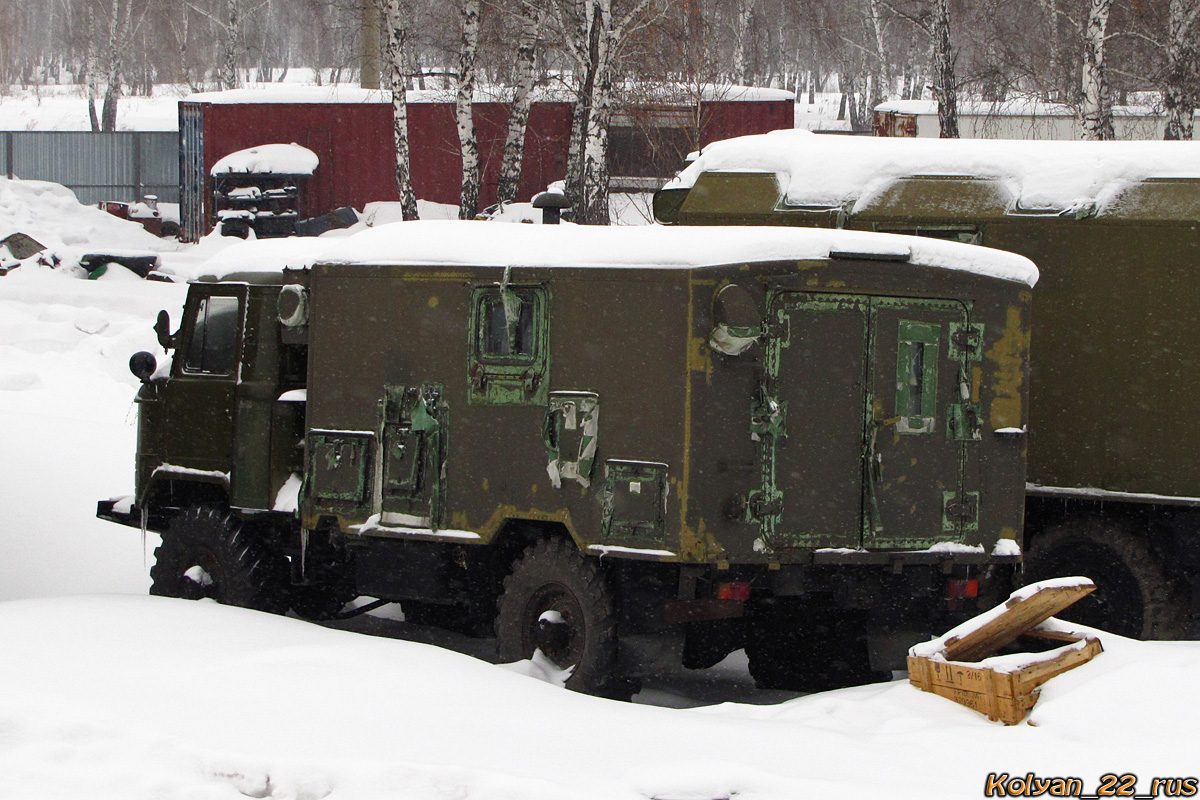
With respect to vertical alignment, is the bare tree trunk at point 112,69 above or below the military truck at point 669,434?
above

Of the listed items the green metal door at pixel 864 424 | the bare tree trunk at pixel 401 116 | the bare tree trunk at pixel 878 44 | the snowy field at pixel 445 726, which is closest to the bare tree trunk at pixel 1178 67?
the bare tree trunk at pixel 878 44

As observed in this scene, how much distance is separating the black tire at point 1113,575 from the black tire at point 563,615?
302 centimetres

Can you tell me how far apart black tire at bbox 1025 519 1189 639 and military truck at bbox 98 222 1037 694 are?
1.03 meters

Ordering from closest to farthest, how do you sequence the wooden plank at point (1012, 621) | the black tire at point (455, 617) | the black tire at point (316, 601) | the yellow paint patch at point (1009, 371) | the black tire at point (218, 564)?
the wooden plank at point (1012, 621) < the yellow paint patch at point (1009, 371) < the black tire at point (455, 617) < the black tire at point (218, 564) < the black tire at point (316, 601)

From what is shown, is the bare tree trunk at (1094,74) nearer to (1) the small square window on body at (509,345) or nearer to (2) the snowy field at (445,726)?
(2) the snowy field at (445,726)

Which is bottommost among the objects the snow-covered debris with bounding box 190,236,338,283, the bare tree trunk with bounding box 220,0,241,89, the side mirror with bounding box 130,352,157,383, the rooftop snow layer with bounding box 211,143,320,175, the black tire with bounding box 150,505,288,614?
the black tire with bounding box 150,505,288,614

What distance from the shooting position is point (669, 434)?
7.12 metres

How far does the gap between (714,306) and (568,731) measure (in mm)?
2170

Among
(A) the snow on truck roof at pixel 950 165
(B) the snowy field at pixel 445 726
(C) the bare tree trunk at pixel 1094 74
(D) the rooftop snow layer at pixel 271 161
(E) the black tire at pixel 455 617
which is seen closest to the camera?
(B) the snowy field at pixel 445 726

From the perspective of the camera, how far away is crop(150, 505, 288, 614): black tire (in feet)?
29.7

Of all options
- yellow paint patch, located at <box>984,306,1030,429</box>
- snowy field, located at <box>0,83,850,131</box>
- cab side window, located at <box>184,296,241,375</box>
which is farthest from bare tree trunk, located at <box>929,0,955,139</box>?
snowy field, located at <box>0,83,850,131</box>

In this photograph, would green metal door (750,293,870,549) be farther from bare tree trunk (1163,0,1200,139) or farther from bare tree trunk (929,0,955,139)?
bare tree trunk (929,0,955,139)

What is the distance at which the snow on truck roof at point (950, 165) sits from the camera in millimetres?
8883

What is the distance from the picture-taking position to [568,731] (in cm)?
603
